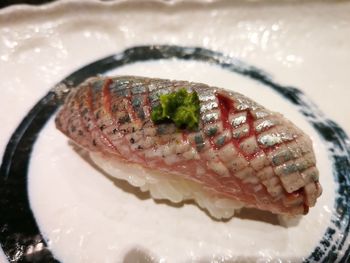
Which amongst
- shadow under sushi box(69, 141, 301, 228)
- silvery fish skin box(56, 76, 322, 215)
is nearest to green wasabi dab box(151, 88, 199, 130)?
silvery fish skin box(56, 76, 322, 215)

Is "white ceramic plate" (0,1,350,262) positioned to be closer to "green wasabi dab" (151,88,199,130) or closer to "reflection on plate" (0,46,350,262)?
"reflection on plate" (0,46,350,262)

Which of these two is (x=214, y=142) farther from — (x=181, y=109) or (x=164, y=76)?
(x=164, y=76)

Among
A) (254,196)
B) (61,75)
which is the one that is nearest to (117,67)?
(61,75)

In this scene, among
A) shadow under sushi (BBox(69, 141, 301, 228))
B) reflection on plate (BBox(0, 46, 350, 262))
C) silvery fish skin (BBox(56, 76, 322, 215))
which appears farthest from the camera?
shadow under sushi (BBox(69, 141, 301, 228))

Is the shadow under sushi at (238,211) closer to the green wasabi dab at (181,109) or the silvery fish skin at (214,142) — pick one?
the silvery fish skin at (214,142)

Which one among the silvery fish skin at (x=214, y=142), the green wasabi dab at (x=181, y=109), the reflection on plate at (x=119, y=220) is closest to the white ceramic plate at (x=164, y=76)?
the reflection on plate at (x=119, y=220)
